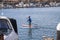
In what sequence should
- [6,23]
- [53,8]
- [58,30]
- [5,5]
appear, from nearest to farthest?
[58,30]
[6,23]
[5,5]
[53,8]

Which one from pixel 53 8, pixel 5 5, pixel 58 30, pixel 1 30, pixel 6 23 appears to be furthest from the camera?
pixel 53 8

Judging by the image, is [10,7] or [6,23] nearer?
[6,23]

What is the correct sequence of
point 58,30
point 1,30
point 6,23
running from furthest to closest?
point 6,23 < point 1,30 < point 58,30

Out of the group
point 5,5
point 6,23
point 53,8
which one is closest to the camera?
point 6,23

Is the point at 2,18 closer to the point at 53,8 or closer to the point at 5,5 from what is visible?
the point at 5,5

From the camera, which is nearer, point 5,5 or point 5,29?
point 5,29

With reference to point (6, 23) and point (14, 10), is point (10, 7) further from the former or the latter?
point (6, 23)

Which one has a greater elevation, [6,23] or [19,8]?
[6,23]

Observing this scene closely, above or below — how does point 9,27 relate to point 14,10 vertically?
above

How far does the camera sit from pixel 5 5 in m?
143

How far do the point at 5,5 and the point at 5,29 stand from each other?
136600mm

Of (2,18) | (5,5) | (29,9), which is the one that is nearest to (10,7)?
(5,5)

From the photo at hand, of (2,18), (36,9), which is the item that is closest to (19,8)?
(36,9)

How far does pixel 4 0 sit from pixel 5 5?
107 inches
